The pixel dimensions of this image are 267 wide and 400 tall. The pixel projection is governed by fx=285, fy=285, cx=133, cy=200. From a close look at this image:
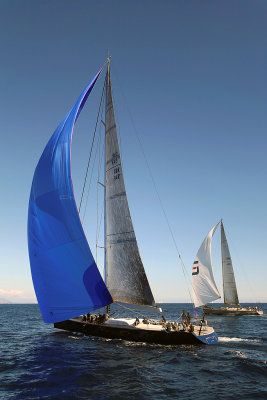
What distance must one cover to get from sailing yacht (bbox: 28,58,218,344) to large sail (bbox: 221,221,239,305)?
3487 cm

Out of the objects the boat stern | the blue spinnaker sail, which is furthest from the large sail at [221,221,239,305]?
the blue spinnaker sail

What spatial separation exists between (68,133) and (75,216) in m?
5.16

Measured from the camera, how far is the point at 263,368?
47.1 ft

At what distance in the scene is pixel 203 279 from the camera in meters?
36.0

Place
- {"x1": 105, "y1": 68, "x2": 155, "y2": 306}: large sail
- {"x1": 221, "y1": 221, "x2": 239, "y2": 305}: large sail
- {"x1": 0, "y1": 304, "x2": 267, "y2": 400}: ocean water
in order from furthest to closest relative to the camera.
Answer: {"x1": 221, "y1": 221, "x2": 239, "y2": 305}: large sail
{"x1": 105, "y1": 68, "x2": 155, "y2": 306}: large sail
{"x1": 0, "y1": 304, "x2": 267, "y2": 400}: ocean water

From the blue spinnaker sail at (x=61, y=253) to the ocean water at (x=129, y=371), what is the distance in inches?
105

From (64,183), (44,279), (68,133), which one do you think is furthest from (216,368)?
(68,133)

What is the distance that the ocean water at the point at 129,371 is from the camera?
35.1 feet

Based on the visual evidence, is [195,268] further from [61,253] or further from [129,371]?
[129,371]

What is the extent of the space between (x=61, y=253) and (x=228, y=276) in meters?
42.6

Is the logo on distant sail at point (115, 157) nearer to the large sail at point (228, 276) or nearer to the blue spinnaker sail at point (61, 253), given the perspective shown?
the blue spinnaker sail at point (61, 253)

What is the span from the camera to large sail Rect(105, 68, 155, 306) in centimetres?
1902

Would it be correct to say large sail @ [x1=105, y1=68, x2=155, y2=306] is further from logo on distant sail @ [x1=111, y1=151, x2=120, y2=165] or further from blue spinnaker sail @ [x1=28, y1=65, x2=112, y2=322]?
blue spinnaker sail @ [x1=28, y1=65, x2=112, y2=322]

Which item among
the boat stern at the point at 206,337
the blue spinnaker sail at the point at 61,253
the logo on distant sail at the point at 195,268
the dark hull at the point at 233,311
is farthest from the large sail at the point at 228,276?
the blue spinnaker sail at the point at 61,253
